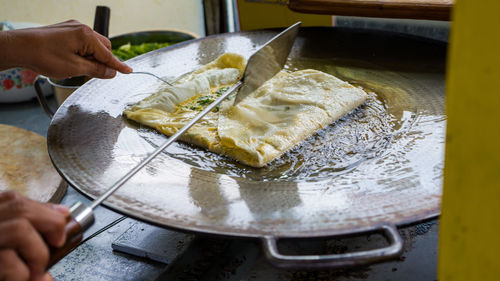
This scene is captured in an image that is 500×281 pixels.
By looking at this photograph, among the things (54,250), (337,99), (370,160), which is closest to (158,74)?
(337,99)

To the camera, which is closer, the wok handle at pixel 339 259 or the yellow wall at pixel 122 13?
the wok handle at pixel 339 259

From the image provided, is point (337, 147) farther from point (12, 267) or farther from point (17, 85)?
point (17, 85)

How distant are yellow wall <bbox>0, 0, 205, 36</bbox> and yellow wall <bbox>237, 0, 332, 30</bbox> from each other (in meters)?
1.82

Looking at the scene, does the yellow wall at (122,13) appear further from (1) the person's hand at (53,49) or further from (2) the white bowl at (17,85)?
(1) the person's hand at (53,49)

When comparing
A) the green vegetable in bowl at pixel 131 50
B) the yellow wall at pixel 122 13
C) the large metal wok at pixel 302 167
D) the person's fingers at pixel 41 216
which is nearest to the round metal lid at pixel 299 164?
the large metal wok at pixel 302 167

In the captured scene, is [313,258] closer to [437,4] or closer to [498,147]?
[498,147]

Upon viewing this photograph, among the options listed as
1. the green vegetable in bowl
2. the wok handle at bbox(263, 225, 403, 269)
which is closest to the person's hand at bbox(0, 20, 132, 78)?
the wok handle at bbox(263, 225, 403, 269)

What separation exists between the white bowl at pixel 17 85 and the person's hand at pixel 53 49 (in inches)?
99.5

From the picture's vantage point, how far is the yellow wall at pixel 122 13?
5062mm

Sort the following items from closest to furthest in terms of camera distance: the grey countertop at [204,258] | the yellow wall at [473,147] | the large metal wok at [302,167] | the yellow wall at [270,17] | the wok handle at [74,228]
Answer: the yellow wall at [473,147] < the wok handle at [74,228] < the large metal wok at [302,167] < the grey countertop at [204,258] < the yellow wall at [270,17]

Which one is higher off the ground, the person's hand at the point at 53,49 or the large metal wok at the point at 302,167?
the person's hand at the point at 53,49

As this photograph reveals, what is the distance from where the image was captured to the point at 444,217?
1043 mm

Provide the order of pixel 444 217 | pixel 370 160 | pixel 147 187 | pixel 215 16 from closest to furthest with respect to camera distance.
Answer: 1. pixel 444 217
2. pixel 147 187
3. pixel 370 160
4. pixel 215 16

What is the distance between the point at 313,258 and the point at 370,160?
70cm
